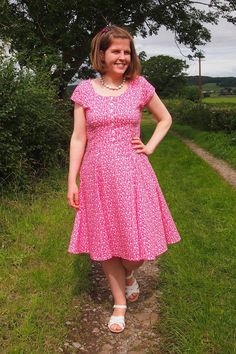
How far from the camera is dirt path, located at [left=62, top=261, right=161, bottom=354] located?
3398mm

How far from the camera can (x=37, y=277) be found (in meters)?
4.42

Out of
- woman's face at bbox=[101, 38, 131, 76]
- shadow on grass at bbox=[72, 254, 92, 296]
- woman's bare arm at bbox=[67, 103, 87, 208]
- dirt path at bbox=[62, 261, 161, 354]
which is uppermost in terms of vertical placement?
woman's face at bbox=[101, 38, 131, 76]

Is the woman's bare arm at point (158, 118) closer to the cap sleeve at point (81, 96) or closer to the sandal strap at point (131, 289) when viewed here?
the cap sleeve at point (81, 96)

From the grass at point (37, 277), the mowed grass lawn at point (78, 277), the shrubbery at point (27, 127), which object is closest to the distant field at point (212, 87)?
the shrubbery at point (27, 127)

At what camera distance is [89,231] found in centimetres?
359

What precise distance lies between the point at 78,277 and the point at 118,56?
2.20 meters

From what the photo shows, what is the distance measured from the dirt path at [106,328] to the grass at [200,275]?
0.29 feet

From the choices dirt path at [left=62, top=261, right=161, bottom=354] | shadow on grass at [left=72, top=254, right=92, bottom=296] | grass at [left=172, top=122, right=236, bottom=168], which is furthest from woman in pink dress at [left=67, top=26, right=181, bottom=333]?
grass at [left=172, top=122, right=236, bottom=168]

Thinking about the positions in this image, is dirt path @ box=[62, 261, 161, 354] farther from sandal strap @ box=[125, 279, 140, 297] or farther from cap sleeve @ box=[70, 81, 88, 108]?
cap sleeve @ box=[70, 81, 88, 108]

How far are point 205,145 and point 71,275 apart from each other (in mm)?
12968

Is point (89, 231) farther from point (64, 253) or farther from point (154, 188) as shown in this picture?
point (64, 253)

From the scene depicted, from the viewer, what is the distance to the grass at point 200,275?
3.38m

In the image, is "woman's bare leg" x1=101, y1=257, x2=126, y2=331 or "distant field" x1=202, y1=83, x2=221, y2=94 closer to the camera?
"woman's bare leg" x1=101, y1=257, x2=126, y2=331

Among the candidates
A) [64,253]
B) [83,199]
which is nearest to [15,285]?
[64,253]
